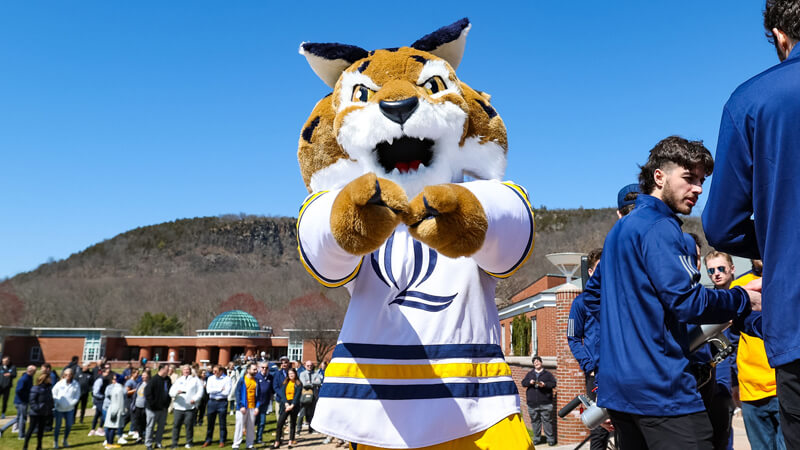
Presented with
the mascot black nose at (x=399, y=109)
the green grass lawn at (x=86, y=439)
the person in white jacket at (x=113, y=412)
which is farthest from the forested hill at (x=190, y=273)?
the mascot black nose at (x=399, y=109)

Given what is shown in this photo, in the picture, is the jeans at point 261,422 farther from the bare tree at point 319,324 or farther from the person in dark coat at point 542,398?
the bare tree at point 319,324

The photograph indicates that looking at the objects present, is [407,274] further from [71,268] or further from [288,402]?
[71,268]

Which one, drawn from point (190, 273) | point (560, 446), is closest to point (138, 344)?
point (560, 446)

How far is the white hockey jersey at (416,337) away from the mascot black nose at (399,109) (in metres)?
0.43

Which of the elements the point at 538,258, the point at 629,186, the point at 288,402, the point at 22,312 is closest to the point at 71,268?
the point at 22,312

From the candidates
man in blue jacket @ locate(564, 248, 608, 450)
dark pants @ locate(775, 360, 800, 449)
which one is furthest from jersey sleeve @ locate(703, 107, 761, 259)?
man in blue jacket @ locate(564, 248, 608, 450)

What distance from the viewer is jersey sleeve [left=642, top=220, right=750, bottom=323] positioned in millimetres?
2281

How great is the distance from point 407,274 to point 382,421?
2.12 feet

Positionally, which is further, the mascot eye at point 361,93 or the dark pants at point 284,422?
the dark pants at point 284,422

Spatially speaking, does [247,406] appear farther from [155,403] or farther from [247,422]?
[155,403]

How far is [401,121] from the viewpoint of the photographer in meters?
2.35

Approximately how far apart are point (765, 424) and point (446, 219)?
359cm

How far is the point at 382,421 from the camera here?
2324 millimetres

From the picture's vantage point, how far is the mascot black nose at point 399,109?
7.63 ft
